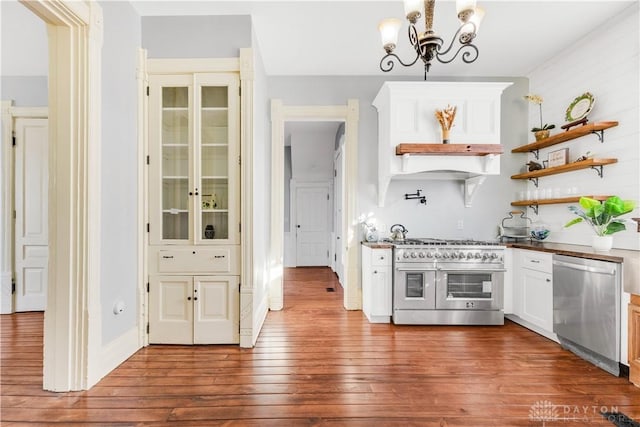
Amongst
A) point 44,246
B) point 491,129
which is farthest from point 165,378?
point 491,129

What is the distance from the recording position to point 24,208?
3.77 metres

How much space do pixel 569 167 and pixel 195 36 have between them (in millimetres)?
3920

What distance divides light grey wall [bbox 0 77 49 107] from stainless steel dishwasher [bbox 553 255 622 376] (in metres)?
6.06

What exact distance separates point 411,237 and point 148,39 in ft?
11.9

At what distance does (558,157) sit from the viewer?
11.3 ft

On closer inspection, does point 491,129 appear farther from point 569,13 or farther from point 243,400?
point 243,400

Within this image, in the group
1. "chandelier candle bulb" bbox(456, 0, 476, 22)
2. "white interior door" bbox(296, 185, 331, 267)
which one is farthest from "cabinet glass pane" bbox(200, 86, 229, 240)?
"white interior door" bbox(296, 185, 331, 267)

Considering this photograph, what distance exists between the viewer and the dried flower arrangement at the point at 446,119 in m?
3.42

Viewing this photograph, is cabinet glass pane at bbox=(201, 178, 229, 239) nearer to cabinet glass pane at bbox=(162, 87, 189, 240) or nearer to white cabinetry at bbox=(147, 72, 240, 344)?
white cabinetry at bbox=(147, 72, 240, 344)

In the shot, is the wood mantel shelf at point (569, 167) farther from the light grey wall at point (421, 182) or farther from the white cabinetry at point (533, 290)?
the white cabinetry at point (533, 290)

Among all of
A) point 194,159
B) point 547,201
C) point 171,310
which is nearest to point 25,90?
point 194,159

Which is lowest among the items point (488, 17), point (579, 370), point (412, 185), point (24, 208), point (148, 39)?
point (579, 370)

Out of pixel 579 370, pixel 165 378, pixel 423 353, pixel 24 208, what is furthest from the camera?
pixel 24 208

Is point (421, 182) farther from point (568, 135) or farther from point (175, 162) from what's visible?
point (175, 162)
